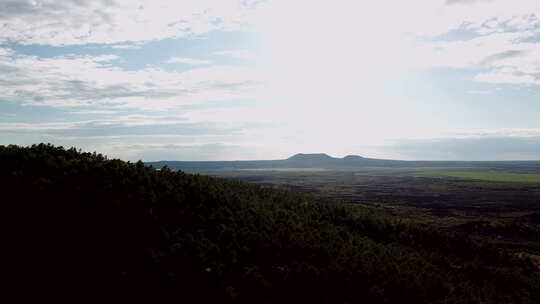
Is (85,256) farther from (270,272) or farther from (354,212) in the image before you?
(354,212)

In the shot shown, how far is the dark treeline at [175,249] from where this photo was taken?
1298 cm

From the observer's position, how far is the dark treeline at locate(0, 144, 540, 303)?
1298cm

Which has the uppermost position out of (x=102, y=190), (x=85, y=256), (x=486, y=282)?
(x=102, y=190)

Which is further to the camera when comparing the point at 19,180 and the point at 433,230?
the point at 433,230

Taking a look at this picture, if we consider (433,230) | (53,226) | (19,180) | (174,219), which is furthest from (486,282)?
(19,180)

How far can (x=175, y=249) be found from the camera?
14.6m

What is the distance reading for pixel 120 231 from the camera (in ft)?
48.7

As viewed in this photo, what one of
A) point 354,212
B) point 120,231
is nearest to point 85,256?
point 120,231

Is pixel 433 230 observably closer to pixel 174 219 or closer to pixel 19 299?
pixel 174 219

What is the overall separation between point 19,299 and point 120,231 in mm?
3821

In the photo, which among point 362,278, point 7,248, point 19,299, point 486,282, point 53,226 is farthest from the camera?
point 486,282

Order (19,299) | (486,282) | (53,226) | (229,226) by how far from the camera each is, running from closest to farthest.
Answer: (19,299)
(53,226)
(229,226)
(486,282)

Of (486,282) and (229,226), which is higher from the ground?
(229,226)

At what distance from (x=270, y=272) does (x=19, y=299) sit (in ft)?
26.5
